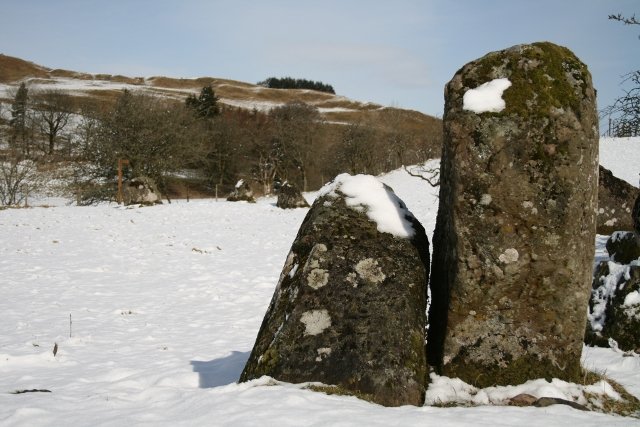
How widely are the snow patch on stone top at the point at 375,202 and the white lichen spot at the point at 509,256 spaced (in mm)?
969

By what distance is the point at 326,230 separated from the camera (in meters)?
4.38

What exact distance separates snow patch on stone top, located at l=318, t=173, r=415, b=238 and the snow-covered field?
4.87 feet

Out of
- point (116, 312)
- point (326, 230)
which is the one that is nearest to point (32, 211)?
point (116, 312)

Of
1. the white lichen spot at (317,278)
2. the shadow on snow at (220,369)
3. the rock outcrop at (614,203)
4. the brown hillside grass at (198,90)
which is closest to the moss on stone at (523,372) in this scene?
the white lichen spot at (317,278)

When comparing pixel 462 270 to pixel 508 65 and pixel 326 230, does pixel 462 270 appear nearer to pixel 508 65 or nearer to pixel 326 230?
pixel 326 230

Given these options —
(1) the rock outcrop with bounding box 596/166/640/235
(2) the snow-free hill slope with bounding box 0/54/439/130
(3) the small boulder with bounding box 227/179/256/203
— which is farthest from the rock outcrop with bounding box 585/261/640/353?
(2) the snow-free hill slope with bounding box 0/54/439/130

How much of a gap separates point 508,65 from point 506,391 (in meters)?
2.72

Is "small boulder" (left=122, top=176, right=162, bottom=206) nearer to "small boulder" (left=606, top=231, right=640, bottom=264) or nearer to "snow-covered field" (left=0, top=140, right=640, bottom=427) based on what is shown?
"snow-covered field" (left=0, top=140, right=640, bottom=427)

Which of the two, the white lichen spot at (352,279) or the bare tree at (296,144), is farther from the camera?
the bare tree at (296,144)

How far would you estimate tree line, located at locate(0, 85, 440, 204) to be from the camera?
32.5 m

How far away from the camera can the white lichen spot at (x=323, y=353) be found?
3670 millimetres

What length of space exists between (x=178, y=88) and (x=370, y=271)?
383 feet

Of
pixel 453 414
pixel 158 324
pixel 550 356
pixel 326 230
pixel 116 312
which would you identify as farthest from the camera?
pixel 116 312

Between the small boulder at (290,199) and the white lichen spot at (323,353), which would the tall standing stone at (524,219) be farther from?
the small boulder at (290,199)
